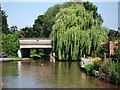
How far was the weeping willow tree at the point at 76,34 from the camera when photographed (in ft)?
108

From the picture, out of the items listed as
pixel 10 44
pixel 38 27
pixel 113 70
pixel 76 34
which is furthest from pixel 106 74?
pixel 38 27

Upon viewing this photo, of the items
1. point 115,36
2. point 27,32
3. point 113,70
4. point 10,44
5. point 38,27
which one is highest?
point 38,27

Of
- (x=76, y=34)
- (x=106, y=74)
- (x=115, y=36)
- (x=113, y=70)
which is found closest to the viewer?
(x=113, y=70)

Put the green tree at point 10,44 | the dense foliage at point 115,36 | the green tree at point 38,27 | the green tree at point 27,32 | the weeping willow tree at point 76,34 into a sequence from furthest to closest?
the green tree at point 27,32, the green tree at point 38,27, the green tree at point 10,44, the weeping willow tree at point 76,34, the dense foliage at point 115,36

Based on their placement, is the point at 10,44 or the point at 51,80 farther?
the point at 10,44

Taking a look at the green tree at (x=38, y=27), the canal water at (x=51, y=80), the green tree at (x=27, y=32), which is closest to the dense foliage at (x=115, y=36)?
the canal water at (x=51, y=80)

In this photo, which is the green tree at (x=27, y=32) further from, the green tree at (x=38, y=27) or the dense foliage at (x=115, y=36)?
the dense foliage at (x=115, y=36)

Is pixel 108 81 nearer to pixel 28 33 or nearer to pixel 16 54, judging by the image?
pixel 16 54

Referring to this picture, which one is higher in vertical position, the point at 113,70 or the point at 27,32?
the point at 27,32

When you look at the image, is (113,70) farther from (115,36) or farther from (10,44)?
(10,44)

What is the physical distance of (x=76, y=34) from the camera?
108 feet

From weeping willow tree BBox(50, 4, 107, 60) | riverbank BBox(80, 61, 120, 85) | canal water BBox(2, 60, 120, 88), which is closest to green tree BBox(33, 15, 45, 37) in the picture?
weeping willow tree BBox(50, 4, 107, 60)

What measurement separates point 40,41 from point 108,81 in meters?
31.8

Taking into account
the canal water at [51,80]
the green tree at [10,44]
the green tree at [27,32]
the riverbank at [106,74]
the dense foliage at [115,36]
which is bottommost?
the canal water at [51,80]
